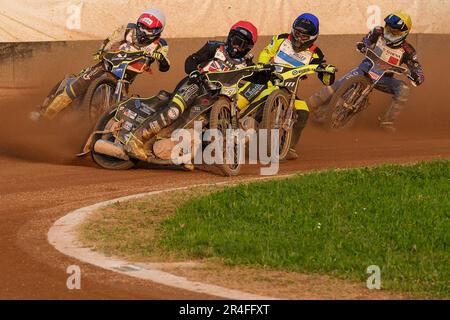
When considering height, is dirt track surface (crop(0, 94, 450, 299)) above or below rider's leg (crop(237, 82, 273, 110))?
below

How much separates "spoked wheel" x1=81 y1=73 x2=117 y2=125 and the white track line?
676cm

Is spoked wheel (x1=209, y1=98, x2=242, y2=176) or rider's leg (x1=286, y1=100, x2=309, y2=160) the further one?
rider's leg (x1=286, y1=100, x2=309, y2=160)

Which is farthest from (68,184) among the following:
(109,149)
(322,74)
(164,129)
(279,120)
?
(322,74)

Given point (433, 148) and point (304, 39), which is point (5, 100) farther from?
point (433, 148)

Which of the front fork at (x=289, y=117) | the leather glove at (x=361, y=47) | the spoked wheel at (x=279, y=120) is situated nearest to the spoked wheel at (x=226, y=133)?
the spoked wheel at (x=279, y=120)

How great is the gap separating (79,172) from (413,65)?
776 cm

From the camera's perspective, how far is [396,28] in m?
20.9

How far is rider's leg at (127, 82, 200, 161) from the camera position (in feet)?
50.4

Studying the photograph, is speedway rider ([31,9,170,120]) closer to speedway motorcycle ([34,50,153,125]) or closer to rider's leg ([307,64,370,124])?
speedway motorcycle ([34,50,153,125])

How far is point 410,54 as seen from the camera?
21.1m

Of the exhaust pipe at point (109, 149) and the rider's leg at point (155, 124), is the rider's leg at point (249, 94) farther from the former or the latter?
the exhaust pipe at point (109, 149)

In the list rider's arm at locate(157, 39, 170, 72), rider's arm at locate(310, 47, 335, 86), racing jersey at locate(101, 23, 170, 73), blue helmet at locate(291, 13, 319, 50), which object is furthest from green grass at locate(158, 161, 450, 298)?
racing jersey at locate(101, 23, 170, 73)

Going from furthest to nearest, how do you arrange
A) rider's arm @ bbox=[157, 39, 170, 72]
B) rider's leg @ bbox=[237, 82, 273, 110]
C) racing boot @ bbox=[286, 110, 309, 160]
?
rider's arm @ bbox=[157, 39, 170, 72], racing boot @ bbox=[286, 110, 309, 160], rider's leg @ bbox=[237, 82, 273, 110]
